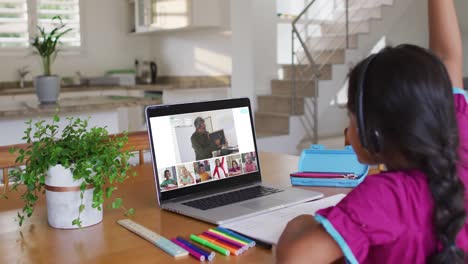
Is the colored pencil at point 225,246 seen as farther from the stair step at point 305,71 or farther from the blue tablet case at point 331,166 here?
the stair step at point 305,71

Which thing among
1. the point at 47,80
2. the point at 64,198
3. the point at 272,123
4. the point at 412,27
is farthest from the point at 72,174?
the point at 412,27

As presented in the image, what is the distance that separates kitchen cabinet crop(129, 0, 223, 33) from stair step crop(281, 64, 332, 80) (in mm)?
1100

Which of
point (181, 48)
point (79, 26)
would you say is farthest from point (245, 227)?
point (79, 26)

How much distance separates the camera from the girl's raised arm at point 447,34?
1108mm

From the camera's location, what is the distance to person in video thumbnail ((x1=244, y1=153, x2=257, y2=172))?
4.93 ft

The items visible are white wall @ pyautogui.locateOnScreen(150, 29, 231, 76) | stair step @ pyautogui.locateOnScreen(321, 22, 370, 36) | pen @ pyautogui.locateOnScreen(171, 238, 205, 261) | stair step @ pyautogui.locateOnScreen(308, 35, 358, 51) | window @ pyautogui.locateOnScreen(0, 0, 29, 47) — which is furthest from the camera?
stair step @ pyautogui.locateOnScreen(321, 22, 370, 36)

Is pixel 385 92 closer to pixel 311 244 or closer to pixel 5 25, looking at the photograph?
pixel 311 244

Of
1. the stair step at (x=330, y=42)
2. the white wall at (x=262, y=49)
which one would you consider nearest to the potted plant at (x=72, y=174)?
the white wall at (x=262, y=49)

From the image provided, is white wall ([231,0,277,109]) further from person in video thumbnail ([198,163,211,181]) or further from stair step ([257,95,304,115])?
person in video thumbnail ([198,163,211,181])

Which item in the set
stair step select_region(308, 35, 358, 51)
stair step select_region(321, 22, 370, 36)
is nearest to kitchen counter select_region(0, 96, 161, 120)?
stair step select_region(308, 35, 358, 51)

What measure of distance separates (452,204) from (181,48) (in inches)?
203

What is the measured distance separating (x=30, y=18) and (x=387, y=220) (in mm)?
5474

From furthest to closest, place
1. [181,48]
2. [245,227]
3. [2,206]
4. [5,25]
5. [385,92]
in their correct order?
[181,48], [5,25], [2,206], [245,227], [385,92]

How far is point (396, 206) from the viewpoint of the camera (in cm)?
77
